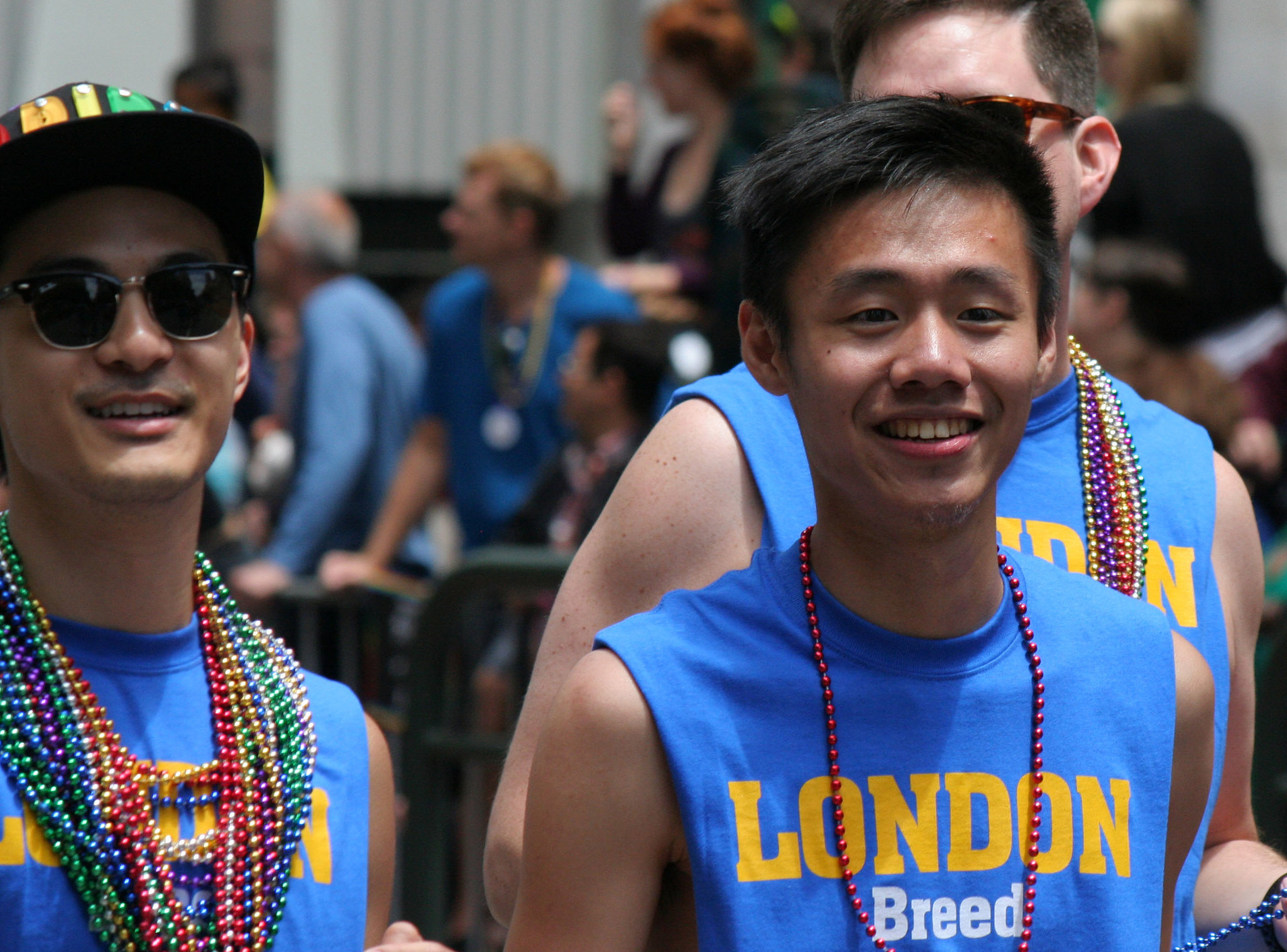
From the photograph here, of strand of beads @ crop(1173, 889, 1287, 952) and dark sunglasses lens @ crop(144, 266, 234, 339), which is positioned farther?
strand of beads @ crop(1173, 889, 1287, 952)

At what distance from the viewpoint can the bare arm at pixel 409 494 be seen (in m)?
6.98

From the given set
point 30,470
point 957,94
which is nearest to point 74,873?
point 30,470

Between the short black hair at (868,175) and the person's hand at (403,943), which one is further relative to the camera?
the person's hand at (403,943)

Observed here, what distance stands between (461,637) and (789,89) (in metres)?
2.06

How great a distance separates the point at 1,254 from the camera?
2189mm

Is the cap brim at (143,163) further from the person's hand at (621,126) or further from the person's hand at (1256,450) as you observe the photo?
the person's hand at (621,126)

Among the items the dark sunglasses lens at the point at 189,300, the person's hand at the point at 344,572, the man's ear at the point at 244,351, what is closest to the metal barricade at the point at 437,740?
the person's hand at the point at 344,572

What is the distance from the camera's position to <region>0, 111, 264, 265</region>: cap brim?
83.8 inches

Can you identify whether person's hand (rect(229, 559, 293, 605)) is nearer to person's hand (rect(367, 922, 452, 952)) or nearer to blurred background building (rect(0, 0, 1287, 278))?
person's hand (rect(367, 922, 452, 952))

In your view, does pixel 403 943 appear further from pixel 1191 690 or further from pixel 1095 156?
pixel 1095 156

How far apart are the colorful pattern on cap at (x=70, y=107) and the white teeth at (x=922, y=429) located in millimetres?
975

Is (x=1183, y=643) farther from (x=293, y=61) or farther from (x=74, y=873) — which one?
(x=293, y=61)

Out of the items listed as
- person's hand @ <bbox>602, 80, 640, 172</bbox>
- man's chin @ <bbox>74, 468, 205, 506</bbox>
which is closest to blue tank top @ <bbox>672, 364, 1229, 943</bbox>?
man's chin @ <bbox>74, 468, 205, 506</bbox>

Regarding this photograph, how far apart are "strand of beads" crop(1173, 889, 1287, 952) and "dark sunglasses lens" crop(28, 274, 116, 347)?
1.59 metres
